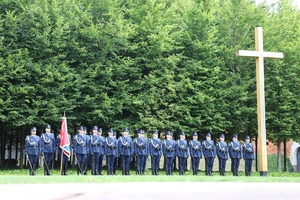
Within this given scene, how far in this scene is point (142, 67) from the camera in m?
29.3

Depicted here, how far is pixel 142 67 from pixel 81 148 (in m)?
11.6

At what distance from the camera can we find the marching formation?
61.6 feet

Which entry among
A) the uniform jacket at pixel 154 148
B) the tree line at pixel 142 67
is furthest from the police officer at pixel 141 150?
the tree line at pixel 142 67

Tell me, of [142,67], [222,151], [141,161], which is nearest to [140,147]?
[141,161]

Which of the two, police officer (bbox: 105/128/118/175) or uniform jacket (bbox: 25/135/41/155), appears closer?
uniform jacket (bbox: 25/135/41/155)

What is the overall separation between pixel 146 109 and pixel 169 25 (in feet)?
17.7

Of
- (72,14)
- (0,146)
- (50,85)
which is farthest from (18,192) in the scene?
(0,146)

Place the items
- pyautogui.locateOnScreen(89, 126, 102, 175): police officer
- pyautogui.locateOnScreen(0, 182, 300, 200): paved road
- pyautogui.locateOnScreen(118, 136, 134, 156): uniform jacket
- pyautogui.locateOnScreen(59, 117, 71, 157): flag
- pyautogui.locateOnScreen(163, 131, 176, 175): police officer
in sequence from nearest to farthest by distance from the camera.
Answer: pyautogui.locateOnScreen(0, 182, 300, 200): paved road
pyautogui.locateOnScreen(59, 117, 71, 157): flag
pyautogui.locateOnScreen(89, 126, 102, 175): police officer
pyautogui.locateOnScreen(118, 136, 134, 156): uniform jacket
pyautogui.locateOnScreen(163, 131, 176, 175): police officer

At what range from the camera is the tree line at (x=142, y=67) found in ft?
87.7

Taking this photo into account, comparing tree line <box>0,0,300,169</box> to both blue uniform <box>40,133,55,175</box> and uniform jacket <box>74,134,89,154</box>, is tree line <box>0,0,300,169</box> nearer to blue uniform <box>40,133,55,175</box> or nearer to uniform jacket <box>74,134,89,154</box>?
blue uniform <box>40,133,55,175</box>

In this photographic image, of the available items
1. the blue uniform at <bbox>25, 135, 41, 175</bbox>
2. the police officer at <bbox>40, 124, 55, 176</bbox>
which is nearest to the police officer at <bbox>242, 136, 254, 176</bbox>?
the police officer at <bbox>40, 124, 55, 176</bbox>

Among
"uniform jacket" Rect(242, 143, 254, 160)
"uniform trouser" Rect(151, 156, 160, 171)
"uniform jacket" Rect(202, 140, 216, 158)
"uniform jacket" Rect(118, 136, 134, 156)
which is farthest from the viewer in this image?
"uniform jacket" Rect(242, 143, 254, 160)

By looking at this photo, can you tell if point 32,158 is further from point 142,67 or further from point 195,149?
point 142,67

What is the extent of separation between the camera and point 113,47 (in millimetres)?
28234
